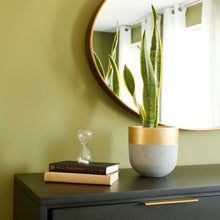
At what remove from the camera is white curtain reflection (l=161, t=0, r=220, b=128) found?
159 cm

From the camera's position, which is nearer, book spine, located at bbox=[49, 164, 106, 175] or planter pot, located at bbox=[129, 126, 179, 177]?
book spine, located at bbox=[49, 164, 106, 175]

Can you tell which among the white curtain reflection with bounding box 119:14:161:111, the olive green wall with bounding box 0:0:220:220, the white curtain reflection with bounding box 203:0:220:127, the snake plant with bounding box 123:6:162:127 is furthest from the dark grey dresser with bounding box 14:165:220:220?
the white curtain reflection with bounding box 203:0:220:127

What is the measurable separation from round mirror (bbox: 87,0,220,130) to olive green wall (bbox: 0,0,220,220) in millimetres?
69

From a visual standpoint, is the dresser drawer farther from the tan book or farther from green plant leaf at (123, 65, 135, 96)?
green plant leaf at (123, 65, 135, 96)

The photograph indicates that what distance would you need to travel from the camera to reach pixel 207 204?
1.20 meters

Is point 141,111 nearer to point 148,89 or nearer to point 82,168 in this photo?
point 148,89

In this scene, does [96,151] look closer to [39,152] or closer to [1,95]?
[39,152]

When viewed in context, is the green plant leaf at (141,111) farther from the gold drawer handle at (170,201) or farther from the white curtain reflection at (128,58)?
the gold drawer handle at (170,201)

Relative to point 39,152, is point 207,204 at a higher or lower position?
lower

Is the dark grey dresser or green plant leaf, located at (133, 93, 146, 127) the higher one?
green plant leaf, located at (133, 93, 146, 127)

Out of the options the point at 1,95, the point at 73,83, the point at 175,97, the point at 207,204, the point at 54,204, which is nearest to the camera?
the point at 54,204

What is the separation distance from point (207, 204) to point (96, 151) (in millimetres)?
537

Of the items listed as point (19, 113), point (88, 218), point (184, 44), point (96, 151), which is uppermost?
point (184, 44)

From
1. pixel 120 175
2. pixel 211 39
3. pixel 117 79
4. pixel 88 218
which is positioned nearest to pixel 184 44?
pixel 211 39
